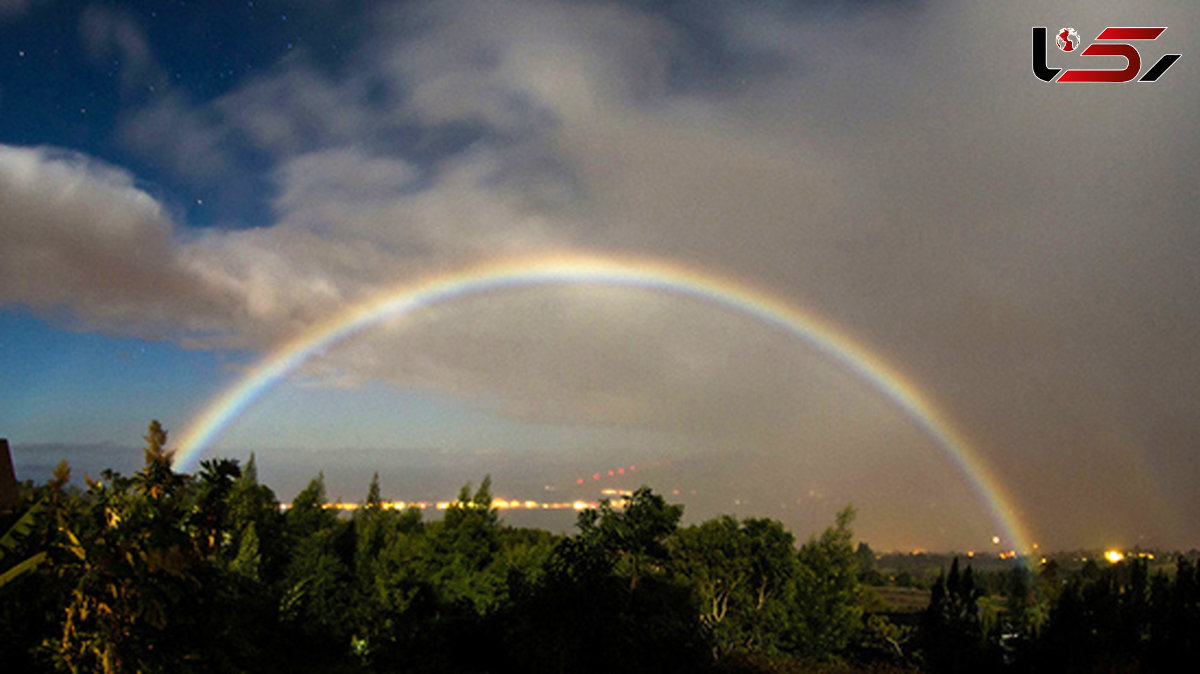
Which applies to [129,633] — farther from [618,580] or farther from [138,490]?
[618,580]

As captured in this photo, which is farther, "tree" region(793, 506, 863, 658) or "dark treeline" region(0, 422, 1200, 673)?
"tree" region(793, 506, 863, 658)

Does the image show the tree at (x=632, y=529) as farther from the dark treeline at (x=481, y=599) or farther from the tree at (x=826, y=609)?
the tree at (x=826, y=609)

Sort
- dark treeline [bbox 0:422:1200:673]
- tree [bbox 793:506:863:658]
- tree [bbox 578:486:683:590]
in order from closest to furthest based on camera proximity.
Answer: dark treeline [bbox 0:422:1200:673] < tree [bbox 578:486:683:590] < tree [bbox 793:506:863:658]

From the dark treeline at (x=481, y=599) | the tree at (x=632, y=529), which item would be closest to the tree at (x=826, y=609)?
the dark treeline at (x=481, y=599)

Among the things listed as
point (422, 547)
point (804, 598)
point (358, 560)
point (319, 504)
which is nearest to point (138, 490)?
point (804, 598)

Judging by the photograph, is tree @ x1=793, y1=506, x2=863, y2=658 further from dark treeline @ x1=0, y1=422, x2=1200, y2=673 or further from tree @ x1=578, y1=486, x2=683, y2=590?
tree @ x1=578, y1=486, x2=683, y2=590

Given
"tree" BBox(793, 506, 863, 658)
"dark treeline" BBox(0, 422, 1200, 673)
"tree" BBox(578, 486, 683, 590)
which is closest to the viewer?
"dark treeline" BBox(0, 422, 1200, 673)

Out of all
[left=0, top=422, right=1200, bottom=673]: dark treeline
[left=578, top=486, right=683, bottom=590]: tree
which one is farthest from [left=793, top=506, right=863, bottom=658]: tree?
[left=578, top=486, right=683, bottom=590]: tree

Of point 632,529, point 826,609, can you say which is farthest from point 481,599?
point 632,529
